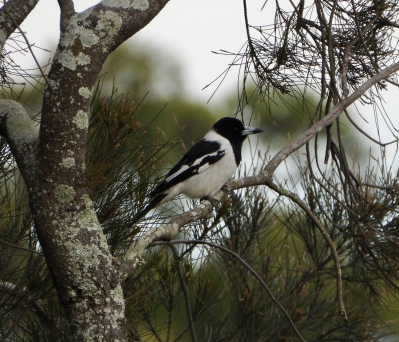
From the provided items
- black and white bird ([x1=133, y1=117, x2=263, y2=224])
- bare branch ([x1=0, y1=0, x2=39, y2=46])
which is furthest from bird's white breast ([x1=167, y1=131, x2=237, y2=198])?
bare branch ([x1=0, y1=0, x2=39, y2=46])

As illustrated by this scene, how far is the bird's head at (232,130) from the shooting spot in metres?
3.31

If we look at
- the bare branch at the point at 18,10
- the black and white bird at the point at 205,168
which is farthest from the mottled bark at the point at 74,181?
the black and white bird at the point at 205,168

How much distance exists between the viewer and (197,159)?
9.98 feet

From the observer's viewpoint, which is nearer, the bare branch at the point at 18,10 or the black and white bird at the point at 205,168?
the bare branch at the point at 18,10

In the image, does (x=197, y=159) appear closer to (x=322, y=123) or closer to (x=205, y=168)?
(x=205, y=168)

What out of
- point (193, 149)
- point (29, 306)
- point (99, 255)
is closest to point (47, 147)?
point (99, 255)

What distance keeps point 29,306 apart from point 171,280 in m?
0.71

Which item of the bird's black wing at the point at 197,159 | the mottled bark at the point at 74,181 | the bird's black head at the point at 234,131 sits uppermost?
the bird's black head at the point at 234,131

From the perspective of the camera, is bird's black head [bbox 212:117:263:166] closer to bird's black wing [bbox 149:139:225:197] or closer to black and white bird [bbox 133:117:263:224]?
black and white bird [bbox 133:117:263:224]

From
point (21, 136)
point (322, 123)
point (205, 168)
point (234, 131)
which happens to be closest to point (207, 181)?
A: point (205, 168)

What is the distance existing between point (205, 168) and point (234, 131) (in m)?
0.47

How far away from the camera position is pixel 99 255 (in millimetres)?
1249

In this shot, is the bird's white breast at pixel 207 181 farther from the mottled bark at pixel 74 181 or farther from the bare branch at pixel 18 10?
the mottled bark at pixel 74 181

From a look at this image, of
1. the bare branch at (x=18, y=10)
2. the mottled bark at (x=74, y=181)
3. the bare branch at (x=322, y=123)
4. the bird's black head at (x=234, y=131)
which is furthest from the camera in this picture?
the bird's black head at (x=234, y=131)
